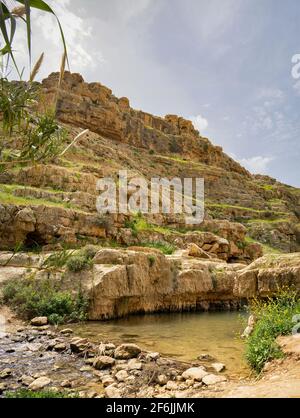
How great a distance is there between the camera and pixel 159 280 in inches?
830

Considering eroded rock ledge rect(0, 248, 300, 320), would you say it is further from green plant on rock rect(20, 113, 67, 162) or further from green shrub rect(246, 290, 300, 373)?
green plant on rock rect(20, 113, 67, 162)

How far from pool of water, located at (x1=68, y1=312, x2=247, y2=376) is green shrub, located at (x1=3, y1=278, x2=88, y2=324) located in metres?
0.96

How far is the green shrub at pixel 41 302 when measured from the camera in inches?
606

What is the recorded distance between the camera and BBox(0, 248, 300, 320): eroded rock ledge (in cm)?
1197

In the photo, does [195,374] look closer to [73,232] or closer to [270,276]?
[270,276]

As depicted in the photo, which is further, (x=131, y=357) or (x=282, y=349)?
(x=131, y=357)

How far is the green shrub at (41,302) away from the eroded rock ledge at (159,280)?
675 mm

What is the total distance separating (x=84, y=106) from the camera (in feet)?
227

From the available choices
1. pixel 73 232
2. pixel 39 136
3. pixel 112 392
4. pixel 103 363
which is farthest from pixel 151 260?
pixel 39 136

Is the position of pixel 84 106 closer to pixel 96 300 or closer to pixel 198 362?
pixel 96 300

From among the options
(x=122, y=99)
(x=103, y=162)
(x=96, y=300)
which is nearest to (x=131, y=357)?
Result: (x=96, y=300)

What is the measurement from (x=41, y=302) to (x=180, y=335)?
271 inches

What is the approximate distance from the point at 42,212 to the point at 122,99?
2584 inches

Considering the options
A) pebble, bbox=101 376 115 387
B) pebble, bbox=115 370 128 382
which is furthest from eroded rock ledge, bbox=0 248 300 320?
pebble, bbox=101 376 115 387
